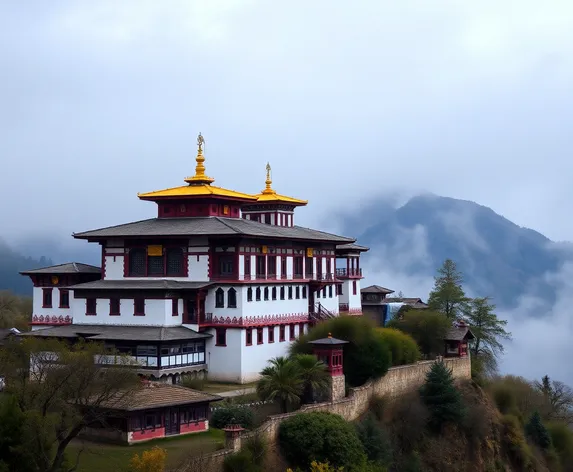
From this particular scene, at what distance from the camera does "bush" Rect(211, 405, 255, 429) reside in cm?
4334

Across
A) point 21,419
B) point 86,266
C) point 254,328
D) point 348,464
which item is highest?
point 86,266

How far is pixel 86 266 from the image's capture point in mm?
66125

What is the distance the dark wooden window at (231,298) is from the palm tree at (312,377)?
10.5 meters

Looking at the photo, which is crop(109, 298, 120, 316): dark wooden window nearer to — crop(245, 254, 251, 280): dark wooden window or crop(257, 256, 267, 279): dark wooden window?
crop(245, 254, 251, 280): dark wooden window

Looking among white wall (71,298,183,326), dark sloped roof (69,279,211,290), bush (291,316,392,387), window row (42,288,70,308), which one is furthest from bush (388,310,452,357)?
window row (42,288,70,308)

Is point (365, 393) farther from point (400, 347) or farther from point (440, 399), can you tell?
point (400, 347)

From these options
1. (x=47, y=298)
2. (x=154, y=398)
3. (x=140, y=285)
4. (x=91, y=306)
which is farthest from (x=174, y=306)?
(x=154, y=398)

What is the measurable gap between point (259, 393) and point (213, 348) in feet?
41.0

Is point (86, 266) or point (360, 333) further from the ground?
point (86, 266)

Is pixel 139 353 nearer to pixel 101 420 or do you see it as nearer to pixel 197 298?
pixel 197 298

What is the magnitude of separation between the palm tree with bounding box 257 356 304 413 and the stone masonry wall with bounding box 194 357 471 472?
0.99 meters

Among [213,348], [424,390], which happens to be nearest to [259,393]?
[213,348]

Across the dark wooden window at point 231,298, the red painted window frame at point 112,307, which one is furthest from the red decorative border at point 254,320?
the red painted window frame at point 112,307

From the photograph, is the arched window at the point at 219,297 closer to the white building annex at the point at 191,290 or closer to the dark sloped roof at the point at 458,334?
the white building annex at the point at 191,290
